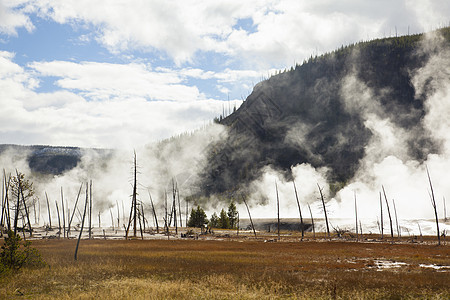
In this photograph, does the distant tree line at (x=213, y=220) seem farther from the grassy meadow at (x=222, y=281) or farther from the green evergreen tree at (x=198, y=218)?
the grassy meadow at (x=222, y=281)

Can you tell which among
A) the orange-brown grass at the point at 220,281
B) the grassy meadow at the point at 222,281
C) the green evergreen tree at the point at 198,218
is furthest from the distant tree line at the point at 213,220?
the orange-brown grass at the point at 220,281

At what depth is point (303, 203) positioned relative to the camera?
177375 mm

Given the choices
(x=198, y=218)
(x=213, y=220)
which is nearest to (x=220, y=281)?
(x=198, y=218)

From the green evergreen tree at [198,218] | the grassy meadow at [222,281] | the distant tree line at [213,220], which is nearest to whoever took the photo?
the grassy meadow at [222,281]

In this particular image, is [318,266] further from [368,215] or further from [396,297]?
[368,215]

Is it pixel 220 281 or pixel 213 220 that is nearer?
pixel 220 281

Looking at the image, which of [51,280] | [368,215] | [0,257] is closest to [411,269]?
[51,280]

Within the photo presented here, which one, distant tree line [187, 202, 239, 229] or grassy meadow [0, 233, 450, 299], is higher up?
grassy meadow [0, 233, 450, 299]

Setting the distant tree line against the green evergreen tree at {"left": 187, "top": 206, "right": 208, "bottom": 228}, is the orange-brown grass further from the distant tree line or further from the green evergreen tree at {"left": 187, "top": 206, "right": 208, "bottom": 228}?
the distant tree line

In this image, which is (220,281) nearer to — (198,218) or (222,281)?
(222,281)

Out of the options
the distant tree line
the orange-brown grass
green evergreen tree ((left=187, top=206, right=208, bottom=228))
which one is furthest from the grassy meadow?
the distant tree line

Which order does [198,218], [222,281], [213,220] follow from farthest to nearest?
[213,220] < [198,218] < [222,281]

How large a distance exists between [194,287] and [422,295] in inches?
529

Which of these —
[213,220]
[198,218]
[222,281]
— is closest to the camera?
[222,281]
